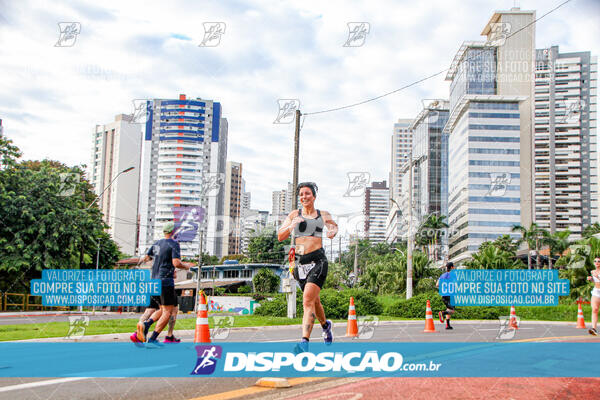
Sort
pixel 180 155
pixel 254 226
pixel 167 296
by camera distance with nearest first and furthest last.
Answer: pixel 167 296, pixel 254 226, pixel 180 155

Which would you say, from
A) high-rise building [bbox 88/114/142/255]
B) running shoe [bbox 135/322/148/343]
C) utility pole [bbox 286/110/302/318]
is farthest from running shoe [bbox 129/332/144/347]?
high-rise building [bbox 88/114/142/255]

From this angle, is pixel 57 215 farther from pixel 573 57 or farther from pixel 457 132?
pixel 573 57

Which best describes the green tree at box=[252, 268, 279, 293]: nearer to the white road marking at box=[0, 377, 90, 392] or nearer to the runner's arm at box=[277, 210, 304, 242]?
the runner's arm at box=[277, 210, 304, 242]

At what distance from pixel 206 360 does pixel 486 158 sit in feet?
442

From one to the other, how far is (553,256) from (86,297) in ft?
260

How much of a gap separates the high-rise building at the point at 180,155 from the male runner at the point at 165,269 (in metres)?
145

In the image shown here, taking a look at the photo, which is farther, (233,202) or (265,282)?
(233,202)

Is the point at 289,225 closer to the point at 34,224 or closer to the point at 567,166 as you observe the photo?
the point at 34,224

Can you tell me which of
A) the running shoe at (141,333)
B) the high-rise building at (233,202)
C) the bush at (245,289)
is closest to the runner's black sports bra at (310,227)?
the running shoe at (141,333)

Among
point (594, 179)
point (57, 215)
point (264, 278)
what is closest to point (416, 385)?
point (57, 215)

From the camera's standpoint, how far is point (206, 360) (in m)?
4.37

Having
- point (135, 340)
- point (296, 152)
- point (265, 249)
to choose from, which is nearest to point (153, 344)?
point (135, 340)

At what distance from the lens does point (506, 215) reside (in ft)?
422

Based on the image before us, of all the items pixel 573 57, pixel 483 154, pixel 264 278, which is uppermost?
pixel 573 57
